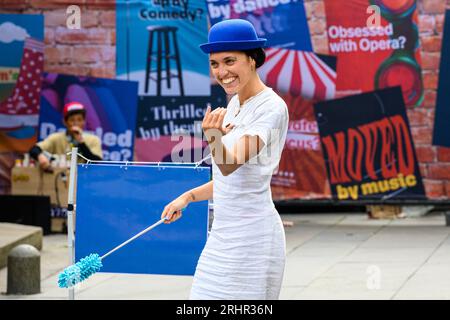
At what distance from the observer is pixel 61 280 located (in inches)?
221

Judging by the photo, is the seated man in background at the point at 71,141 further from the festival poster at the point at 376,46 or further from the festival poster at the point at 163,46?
the festival poster at the point at 376,46

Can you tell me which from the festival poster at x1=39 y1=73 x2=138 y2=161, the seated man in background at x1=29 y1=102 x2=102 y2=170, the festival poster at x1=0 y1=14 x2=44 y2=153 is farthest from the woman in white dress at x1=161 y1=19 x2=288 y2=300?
the festival poster at x1=0 y1=14 x2=44 y2=153

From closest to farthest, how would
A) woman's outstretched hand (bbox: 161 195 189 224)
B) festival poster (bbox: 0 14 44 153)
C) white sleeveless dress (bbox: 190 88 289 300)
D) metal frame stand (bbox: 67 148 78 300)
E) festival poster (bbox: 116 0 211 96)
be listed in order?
white sleeveless dress (bbox: 190 88 289 300) → woman's outstretched hand (bbox: 161 195 189 224) → metal frame stand (bbox: 67 148 78 300) → festival poster (bbox: 116 0 211 96) → festival poster (bbox: 0 14 44 153)

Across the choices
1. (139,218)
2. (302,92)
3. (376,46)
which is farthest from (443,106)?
(139,218)

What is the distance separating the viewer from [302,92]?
14.3 metres

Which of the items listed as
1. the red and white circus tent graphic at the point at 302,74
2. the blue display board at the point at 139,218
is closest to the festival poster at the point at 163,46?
the red and white circus tent graphic at the point at 302,74

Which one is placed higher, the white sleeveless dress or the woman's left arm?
the woman's left arm

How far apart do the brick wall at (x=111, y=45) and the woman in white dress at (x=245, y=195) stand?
9221 mm

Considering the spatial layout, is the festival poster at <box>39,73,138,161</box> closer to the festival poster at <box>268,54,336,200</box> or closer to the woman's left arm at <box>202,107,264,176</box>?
the festival poster at <box>268,54,336,200</box>

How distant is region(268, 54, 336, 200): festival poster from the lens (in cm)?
1429

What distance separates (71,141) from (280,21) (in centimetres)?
298

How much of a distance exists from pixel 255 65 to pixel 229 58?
0.16 meters

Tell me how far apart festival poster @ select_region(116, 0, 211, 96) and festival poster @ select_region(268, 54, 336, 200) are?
880 millimetres

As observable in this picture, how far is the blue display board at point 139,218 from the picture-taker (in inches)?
300
